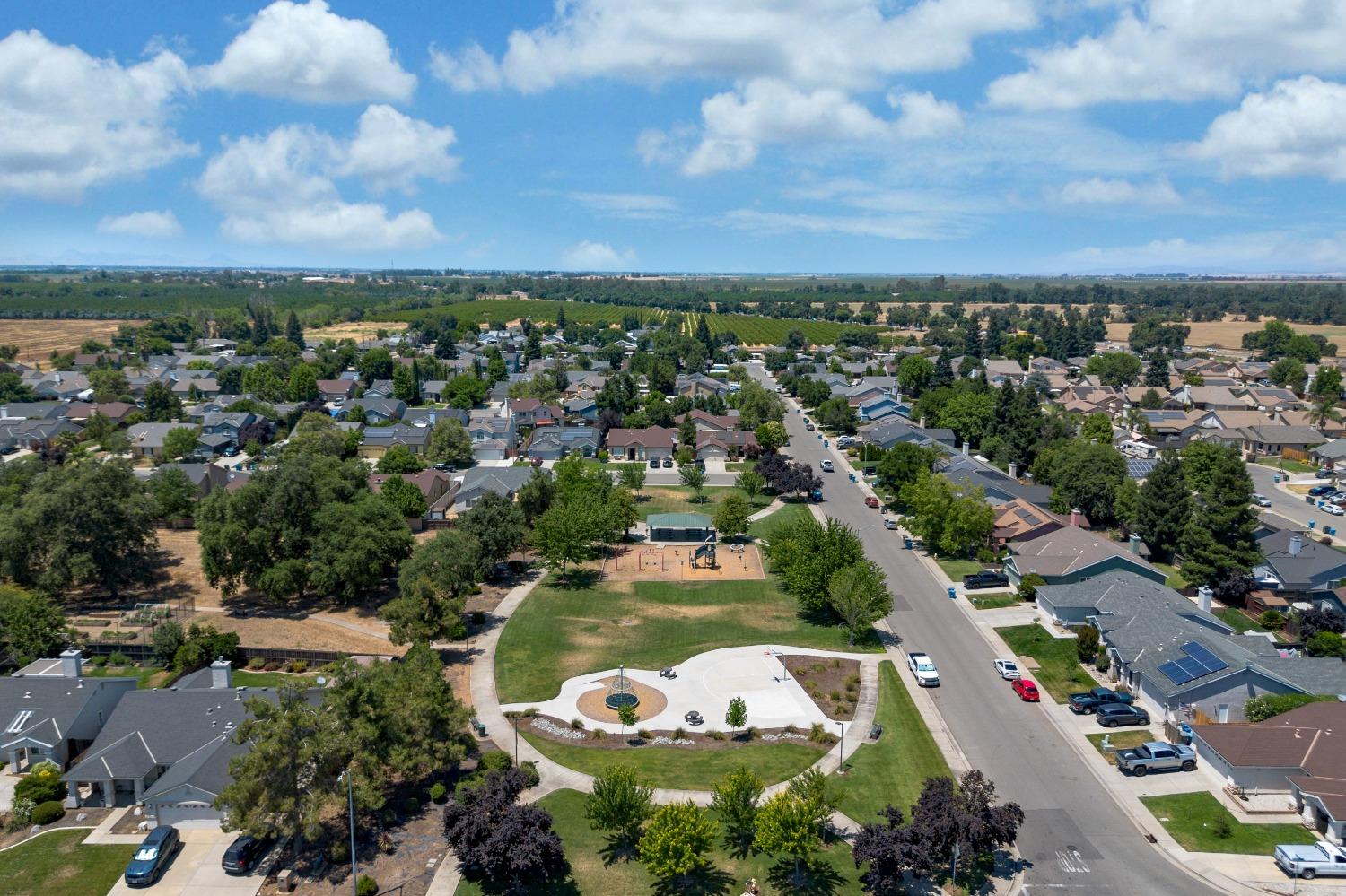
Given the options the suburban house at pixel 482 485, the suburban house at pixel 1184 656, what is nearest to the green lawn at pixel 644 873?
the suburban house at pixel 1184 656

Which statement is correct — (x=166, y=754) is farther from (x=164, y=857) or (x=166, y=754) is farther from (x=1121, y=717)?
(x=1121, y=717)

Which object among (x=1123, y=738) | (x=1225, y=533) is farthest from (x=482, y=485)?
(x=1225, y=533)

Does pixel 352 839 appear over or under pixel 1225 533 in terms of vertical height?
under

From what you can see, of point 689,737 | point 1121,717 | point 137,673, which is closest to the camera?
point 689,737

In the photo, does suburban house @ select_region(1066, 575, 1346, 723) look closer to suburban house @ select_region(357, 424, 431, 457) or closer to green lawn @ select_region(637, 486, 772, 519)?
green lawn @ select_region(637, 486, 772, 519)

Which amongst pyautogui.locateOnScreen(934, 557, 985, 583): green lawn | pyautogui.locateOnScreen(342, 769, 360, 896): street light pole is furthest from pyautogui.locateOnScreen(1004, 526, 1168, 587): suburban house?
pyautogui.locateOnScreen(342, 769, 360, 896): street light pole
